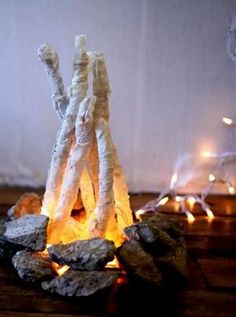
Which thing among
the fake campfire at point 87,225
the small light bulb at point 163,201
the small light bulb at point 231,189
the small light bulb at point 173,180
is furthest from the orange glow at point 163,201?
the fake campfire at point 87,225

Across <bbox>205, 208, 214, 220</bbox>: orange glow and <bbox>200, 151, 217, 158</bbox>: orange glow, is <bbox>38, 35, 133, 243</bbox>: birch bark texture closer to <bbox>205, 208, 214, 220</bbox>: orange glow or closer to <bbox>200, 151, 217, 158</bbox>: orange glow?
<bbox>205, 208, 214, 220</bbox>: orange glow

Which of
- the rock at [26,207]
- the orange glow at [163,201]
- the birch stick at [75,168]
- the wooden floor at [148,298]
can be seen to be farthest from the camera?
the orange glow at [163,201]

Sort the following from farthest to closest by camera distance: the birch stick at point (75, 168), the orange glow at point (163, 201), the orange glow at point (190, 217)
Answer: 1. the orange glow at point (163, 201)
2. the orange glow at point (190, 217)
3. the birch stick at point (75, 168)

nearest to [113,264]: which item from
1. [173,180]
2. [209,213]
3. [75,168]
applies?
[75,168]

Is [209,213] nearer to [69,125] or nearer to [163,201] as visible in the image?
[163,201]

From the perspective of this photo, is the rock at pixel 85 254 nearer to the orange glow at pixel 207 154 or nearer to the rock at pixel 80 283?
the rock at pixel 80 283

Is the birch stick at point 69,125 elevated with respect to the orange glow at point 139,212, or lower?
elevated

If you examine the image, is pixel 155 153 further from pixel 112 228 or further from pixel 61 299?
pixel 61 299
